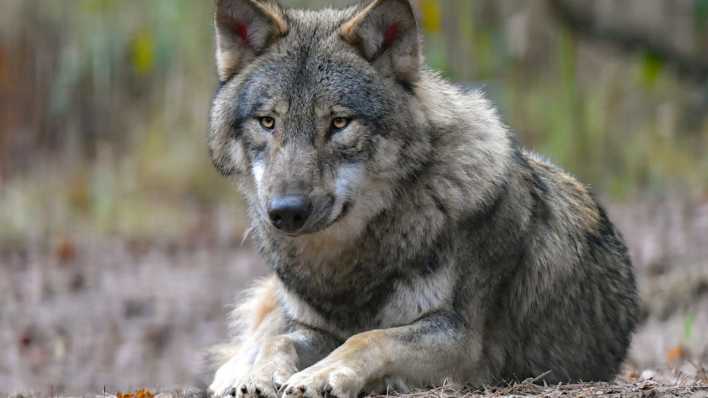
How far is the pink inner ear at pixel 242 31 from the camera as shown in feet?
17.7

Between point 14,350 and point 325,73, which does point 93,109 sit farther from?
A: point 325,73

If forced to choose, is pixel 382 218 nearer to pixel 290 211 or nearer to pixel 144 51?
pixel 290 211

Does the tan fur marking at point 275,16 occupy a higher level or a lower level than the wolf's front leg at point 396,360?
higher

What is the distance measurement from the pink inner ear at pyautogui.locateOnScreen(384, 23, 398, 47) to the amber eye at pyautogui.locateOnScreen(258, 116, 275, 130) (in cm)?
67

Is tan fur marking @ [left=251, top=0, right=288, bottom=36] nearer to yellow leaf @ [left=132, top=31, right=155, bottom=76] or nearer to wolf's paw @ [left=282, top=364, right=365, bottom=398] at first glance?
wolf's paw @ [left=282, top=364, right=365, bottom=398]

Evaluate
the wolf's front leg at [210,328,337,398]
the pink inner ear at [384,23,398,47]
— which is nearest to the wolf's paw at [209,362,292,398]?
the wolf's front leg at [210,328,337,398]

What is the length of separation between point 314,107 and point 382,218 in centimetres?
67

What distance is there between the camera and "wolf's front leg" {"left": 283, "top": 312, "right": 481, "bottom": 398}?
15.0 feet

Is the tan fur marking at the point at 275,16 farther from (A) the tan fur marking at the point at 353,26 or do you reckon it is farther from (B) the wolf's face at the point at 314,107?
(A) the tan fur marking at the point at 353,26

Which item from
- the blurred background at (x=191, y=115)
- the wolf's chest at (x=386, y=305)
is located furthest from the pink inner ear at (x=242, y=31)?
the blurred background at (x=191, y=115)

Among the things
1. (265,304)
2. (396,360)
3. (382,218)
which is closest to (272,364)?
(396,360)

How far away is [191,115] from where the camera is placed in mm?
14688

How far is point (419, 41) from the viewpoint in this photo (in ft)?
17.1

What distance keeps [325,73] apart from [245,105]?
442mm
